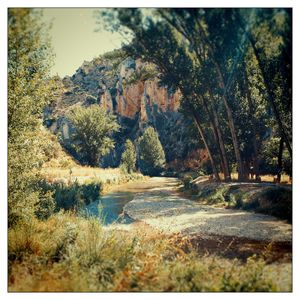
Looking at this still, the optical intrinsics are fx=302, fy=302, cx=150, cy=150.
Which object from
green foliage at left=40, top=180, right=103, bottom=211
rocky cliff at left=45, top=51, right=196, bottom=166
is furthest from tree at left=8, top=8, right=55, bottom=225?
Answer: rocky cliff at left=45, top=51, right=196, bottom=166

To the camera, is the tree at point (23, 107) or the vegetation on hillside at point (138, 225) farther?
the tree at point (23, 107)

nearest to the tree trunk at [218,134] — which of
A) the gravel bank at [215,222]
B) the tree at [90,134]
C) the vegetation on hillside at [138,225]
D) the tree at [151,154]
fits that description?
the vegetation on hillside at [138,225]

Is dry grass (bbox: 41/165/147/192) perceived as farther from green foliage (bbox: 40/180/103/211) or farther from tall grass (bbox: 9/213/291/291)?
tall grass (bbox: 9/213/291/291)

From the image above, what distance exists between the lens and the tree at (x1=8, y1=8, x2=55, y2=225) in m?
7.27

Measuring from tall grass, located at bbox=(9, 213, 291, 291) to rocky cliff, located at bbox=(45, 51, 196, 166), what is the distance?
43.1 metres

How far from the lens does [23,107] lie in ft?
26.2

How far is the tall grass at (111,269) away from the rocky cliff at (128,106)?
141 ft

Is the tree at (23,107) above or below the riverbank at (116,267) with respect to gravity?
above

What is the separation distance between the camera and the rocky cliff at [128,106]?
54406 millimetres

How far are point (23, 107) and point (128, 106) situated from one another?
61551 mm

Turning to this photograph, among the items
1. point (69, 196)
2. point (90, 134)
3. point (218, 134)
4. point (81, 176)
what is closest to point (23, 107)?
point (69, 196)

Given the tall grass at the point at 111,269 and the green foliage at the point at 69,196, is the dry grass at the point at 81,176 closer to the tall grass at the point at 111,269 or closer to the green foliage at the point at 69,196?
the green foliage at the point at 69,196
